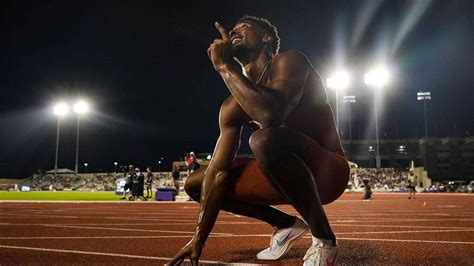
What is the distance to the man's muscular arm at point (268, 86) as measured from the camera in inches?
91.7

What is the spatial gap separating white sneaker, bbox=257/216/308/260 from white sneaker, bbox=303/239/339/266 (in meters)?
0.86

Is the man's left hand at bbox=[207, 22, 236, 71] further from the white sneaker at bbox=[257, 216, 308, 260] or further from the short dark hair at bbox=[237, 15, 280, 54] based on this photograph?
the white sneaker at bbox=[257, 216, 308, 260]

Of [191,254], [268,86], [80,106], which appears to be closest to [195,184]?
[191,254]

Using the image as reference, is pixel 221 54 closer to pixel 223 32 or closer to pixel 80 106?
pixel 223 32

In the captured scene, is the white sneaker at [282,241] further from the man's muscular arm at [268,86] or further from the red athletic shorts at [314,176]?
the man's muscular arm at [268,86]

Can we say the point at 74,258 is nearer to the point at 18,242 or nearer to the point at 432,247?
the point at 18,242

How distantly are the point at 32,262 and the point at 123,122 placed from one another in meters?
81.6

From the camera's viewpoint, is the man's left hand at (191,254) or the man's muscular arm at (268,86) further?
the man's left hand at (191,254)

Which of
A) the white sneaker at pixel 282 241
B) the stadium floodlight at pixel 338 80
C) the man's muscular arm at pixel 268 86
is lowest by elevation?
the white sneaker at pixel 282 241

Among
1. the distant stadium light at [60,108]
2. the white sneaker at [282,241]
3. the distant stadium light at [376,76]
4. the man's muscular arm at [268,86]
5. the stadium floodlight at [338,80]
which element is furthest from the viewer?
the distant stadium light at [60,108]

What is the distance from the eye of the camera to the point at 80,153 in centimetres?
8800

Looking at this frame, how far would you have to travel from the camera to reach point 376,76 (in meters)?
37.3

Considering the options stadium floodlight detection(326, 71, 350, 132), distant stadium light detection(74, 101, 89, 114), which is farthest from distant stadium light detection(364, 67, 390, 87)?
distant stadium light detection(74, 101, 89, 114)

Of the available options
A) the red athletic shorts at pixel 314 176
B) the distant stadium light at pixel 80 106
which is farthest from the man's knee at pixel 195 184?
the distant stadium light at pixel 80 106
